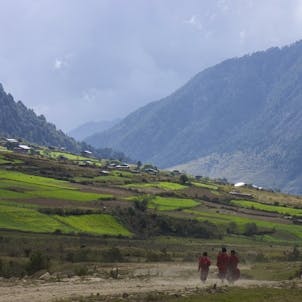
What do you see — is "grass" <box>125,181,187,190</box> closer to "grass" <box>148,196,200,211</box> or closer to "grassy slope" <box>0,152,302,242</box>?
"grassy slope" <box>0,152,302,242</box>

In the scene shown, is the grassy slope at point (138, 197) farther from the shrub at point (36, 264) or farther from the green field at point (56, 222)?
the shrub at point (36, 264)

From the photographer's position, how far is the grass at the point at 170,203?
403 ft

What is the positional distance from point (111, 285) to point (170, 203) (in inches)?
3587

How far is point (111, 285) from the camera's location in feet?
128

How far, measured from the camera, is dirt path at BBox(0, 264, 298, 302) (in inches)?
1336

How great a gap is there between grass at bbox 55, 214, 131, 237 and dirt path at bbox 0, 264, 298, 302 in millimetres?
43675

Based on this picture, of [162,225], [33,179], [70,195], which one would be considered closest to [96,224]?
[162,225]

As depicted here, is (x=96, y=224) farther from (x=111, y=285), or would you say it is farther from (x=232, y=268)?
(x=111, y=285)

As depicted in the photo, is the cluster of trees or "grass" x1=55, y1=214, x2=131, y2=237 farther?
the cluster of trees

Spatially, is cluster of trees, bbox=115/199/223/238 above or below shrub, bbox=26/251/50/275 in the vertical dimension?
above

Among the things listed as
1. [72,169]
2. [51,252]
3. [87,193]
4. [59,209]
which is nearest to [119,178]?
[72,169]

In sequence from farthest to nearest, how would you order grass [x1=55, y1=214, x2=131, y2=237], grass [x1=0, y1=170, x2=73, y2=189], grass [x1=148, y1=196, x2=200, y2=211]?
grass [x1=0, y1=170, x2=73, y2=189] → grass [x1=148, y1=196, x2=200, y2=211] → grass [x1=55, y1=214, x2=131, y2=237]

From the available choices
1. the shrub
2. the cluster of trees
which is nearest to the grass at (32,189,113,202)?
the cluster of trees

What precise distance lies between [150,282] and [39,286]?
7.35 meters
